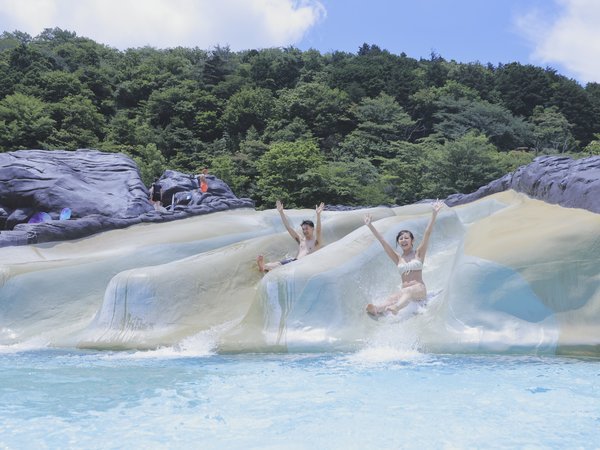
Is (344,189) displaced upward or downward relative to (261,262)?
upward

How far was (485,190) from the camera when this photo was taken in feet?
33.2

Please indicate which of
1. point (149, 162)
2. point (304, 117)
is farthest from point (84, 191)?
point (304, 117)

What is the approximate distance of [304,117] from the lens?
36.0 meters

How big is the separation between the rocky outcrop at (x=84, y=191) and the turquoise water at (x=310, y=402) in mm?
5216

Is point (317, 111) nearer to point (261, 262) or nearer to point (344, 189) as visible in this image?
point (344, 189)

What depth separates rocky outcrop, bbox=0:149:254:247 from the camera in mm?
11711

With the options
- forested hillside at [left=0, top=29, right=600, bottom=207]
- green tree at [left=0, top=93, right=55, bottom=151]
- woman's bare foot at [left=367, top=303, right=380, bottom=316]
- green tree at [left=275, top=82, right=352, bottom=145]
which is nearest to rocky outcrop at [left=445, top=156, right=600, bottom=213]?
woman's bare foot at [left=367, top=303, right=380, bottom=316]

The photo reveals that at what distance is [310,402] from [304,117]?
32.7 m

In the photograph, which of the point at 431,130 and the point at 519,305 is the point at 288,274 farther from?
the point at 431,130

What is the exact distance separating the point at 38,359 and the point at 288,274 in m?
2.39

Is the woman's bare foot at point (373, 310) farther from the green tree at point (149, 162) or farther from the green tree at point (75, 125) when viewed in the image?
the green tree at point (75, 125)

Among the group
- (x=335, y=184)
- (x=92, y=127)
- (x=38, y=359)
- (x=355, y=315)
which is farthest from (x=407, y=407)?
(x=92, y=127)

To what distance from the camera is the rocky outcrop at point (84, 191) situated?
1171cm

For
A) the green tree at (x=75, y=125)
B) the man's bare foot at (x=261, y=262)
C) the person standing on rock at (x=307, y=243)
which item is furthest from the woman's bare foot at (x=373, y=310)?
the green tree at (x=75, y=125)
